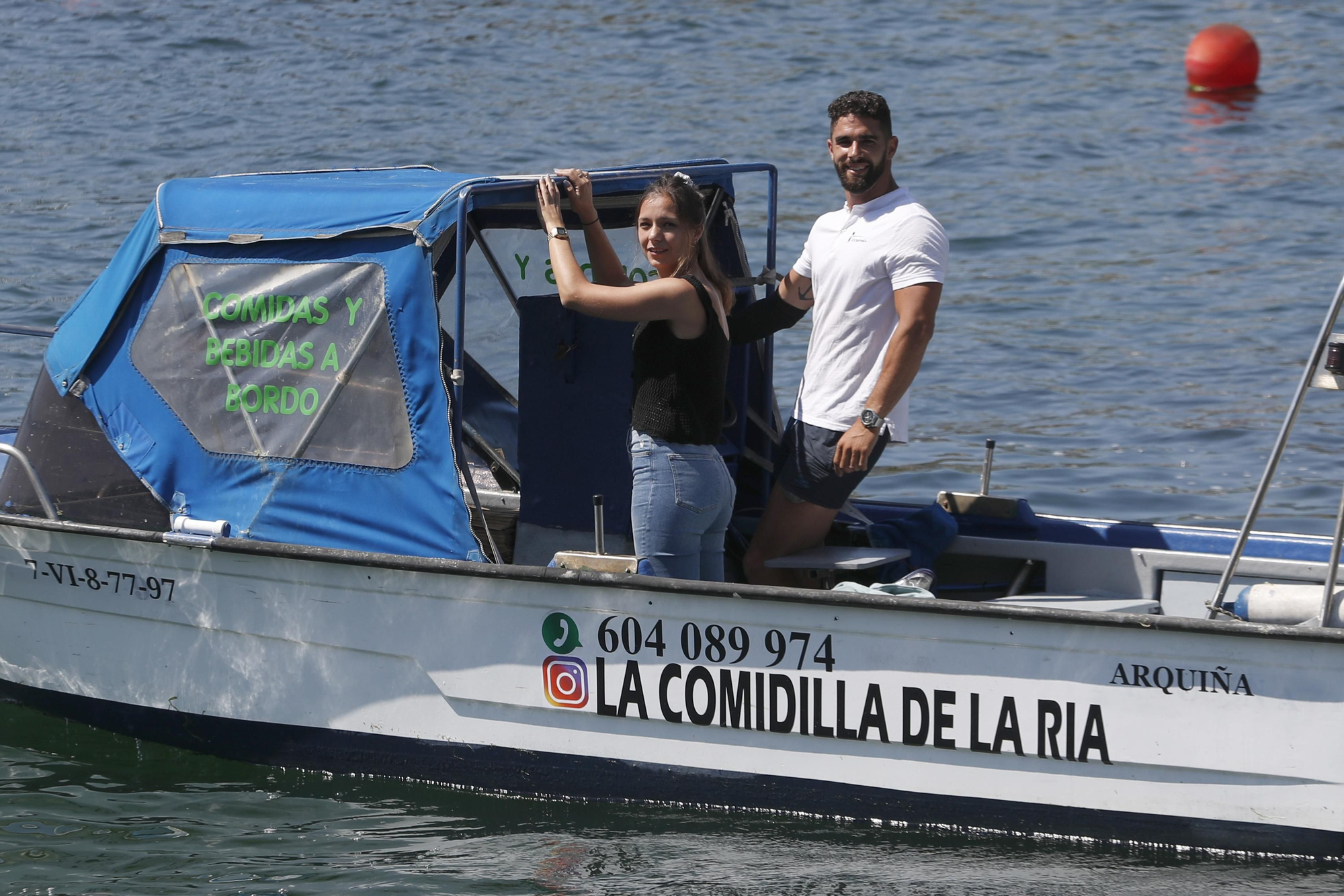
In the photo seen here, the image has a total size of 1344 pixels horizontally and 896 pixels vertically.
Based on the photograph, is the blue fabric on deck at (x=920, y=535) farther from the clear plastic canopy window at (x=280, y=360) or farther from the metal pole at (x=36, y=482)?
the metal pole at (x=36, y=482)

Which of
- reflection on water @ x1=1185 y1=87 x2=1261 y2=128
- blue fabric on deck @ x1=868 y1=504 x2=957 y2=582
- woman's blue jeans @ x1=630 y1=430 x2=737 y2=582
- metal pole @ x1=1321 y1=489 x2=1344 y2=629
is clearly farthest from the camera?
reflection on water @ x1=1185 y1=87 x2=1261 y2=128

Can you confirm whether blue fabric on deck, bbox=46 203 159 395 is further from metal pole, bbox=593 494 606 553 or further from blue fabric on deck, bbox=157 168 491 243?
metal pole, bbox=593 494 606 553

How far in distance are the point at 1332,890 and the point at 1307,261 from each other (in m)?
11.0

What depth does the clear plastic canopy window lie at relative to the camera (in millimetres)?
5352

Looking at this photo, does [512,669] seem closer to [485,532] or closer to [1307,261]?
[485,532]

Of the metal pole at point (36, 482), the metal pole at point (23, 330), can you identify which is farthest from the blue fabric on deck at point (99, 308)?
the metal pole at point (23, 330)

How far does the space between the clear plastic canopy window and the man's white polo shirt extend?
1.40 meters

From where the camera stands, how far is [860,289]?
520cm

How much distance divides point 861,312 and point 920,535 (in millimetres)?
1222

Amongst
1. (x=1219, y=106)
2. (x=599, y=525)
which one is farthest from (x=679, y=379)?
(x=1219, y=106)

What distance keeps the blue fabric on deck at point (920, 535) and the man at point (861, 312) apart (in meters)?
0.57

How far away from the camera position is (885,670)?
499cm

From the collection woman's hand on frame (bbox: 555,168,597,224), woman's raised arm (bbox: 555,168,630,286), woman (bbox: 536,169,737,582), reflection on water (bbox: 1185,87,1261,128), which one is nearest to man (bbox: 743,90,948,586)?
woman (bbox: 536,169,737,582)

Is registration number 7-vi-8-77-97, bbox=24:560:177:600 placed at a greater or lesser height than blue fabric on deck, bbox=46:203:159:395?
lesser
